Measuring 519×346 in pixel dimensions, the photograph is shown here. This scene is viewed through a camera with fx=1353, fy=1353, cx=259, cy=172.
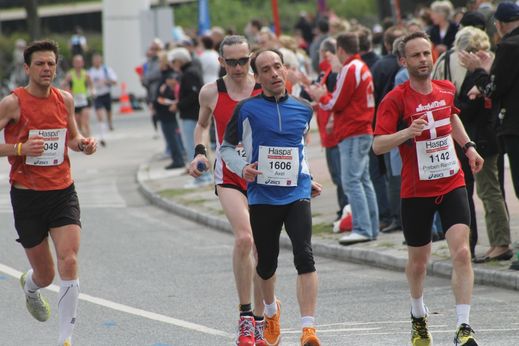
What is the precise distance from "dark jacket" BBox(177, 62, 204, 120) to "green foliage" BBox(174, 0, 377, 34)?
123ft

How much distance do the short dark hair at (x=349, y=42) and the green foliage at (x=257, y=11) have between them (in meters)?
43.5

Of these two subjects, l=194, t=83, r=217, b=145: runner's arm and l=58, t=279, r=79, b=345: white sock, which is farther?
l=194, t=83, r=217, b=145: runner's arm

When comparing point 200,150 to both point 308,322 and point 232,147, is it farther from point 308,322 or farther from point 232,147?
point 308,322

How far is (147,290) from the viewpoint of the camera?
38.4ft

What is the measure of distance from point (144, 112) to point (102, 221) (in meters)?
23.4

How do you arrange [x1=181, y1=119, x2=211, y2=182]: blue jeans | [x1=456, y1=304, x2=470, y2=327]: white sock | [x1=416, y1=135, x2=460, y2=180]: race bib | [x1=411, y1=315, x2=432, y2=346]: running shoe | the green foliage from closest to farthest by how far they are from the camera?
[x1=456, y1=304, x2=470, y2=327]: white sock < [x1=411, y1=315, x2=432, y2=346]: running shoe < [x1=416, y1=135, x2=460, y2=180]: race bib < [x1=181, y1=119, x2=211, y2=182]: blue jeans < the green foliage

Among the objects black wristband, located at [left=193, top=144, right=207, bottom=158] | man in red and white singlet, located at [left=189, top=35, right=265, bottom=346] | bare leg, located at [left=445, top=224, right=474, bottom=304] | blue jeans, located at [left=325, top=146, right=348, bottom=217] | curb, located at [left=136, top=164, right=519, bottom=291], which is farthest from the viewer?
blue jeans, located at [left=325, top=146, right=348, bottom=217]

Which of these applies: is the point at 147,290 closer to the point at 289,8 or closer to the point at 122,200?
the point at 122,200

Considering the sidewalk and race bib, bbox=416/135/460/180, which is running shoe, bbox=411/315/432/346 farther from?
the sidewalk

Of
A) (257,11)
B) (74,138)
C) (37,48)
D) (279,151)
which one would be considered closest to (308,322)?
(279,151)

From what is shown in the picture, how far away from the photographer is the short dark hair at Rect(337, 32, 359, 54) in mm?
13195

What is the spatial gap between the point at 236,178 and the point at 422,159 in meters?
1.37

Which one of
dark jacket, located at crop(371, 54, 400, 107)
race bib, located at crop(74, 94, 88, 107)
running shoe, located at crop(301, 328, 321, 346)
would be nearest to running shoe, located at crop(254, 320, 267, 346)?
running shoe, located at crop(301, 328, 321, 346)

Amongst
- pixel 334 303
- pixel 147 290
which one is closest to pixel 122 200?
pixel 147 290
